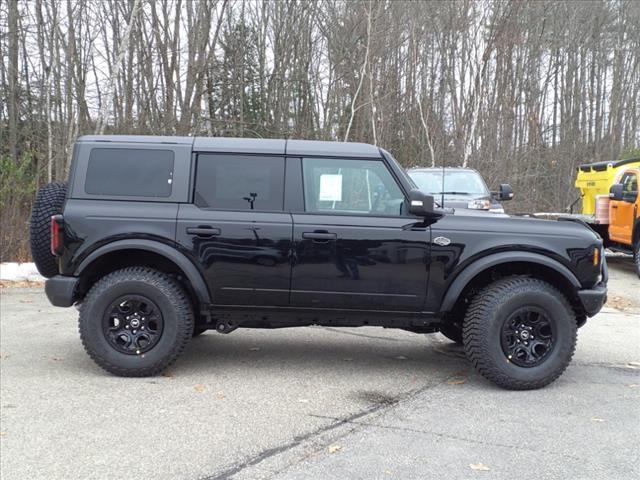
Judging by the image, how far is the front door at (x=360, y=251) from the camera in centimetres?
505

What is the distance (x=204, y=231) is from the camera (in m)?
5.09

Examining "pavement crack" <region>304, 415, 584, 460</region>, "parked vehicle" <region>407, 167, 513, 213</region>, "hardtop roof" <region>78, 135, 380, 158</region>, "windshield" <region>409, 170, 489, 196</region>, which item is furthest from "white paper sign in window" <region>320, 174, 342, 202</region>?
"windshield" <region>409, 170, 489, 196</region>

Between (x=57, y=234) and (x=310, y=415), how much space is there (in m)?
2.57

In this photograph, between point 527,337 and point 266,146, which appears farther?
point 266,146

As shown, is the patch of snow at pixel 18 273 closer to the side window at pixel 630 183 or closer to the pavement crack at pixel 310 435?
the pavement crack at pixel 310 435

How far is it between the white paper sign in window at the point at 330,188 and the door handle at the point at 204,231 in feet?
3.04

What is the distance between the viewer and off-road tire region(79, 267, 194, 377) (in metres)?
5.12

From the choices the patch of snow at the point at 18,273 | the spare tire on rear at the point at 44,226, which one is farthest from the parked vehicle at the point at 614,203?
the patch of snow at the point at 18,273

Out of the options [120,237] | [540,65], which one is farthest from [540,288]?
[540,65]

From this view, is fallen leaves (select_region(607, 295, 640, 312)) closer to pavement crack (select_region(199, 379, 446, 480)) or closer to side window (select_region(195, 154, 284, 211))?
pavement crack (select_region(199, 379, 446, 480))

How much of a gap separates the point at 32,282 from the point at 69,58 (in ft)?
30.4

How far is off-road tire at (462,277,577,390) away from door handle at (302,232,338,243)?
1.34 m

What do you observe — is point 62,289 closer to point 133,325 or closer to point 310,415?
point 133,325

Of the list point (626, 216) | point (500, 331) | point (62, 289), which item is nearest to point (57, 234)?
point (62, 289)
